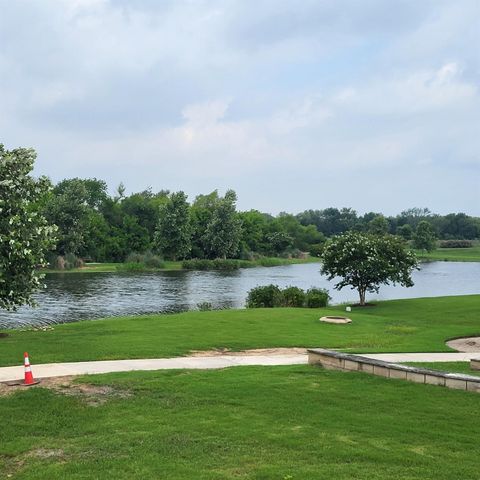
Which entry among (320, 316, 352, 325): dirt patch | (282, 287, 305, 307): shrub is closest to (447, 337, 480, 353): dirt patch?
(320, 316, 352, 325): dirt patch

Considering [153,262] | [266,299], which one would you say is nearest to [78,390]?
[266,299]

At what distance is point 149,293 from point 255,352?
115 ft

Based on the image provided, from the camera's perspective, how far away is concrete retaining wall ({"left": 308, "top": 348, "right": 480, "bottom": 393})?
1112 centimetres

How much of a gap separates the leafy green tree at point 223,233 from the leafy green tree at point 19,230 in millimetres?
82673

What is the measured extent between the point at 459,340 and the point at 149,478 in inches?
653

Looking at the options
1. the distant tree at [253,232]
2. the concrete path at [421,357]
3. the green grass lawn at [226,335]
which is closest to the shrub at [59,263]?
the distant tree at [253,232]

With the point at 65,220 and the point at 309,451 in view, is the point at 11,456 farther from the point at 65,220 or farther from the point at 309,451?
the point at 65,220

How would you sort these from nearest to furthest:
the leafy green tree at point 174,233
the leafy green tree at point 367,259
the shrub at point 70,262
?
the leafy green tree at point 367,259
the shrub at point 70,262
the leafy green tree at point 174,233

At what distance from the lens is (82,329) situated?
2192 cm

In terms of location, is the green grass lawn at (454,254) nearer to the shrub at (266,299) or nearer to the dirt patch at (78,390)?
the shrub at (266,299)

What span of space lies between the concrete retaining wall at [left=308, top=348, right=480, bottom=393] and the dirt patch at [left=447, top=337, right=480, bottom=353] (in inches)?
208

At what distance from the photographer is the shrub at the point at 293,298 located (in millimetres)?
35906

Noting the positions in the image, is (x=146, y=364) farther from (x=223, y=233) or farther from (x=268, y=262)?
(x=268, y=262)

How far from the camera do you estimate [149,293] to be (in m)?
51.4
